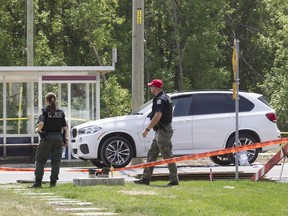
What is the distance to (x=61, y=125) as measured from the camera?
1669cm

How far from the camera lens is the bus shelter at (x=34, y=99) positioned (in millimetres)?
25125

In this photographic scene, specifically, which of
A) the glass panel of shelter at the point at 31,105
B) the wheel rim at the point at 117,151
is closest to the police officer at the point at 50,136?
the wheel rim at the point at 117,151

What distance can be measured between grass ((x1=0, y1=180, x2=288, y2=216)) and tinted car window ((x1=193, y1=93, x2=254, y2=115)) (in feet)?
18.6

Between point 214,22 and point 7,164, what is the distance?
2706cm

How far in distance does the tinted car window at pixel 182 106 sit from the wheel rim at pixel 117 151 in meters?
1.47

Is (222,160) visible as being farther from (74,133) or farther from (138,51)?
(74,133)

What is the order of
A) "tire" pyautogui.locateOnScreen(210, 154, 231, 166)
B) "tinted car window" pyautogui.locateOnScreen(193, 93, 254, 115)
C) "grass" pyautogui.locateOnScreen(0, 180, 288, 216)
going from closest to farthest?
"grass" pyautogui.locateOnScreen(0, 180, 288, 216) → "tinted car window" pyautogui.locateOnScreen(193, 93, 254, 115) → "tire" pyautogui.locateOnScreen(210, 154, 231, 166)

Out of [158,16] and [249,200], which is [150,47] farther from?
[249,200]

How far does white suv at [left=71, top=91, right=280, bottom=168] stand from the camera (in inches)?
866

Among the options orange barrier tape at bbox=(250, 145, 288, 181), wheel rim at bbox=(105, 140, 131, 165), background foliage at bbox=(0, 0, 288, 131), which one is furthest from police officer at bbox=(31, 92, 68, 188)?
background foliage at bbox=(0, 0, 288, 131)

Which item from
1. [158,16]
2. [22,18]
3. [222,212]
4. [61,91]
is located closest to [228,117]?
[61,91]

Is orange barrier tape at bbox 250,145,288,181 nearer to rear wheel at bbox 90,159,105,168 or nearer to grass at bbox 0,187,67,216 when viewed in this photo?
grass at bbox 0,187,67,216

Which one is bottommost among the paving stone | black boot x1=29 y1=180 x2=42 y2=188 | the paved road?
the paved road

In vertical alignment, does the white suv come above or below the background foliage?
below
